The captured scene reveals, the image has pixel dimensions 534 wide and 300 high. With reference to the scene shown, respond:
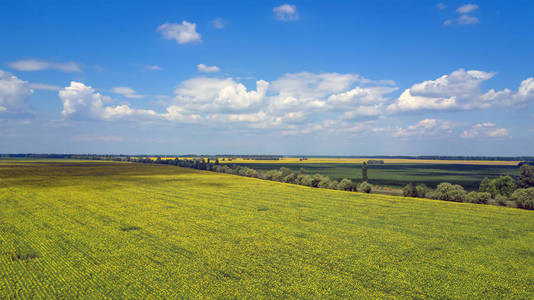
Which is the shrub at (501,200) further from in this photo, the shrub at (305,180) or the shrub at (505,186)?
the shrub at (305,180)

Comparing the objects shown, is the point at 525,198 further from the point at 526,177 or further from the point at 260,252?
the point at 260,252

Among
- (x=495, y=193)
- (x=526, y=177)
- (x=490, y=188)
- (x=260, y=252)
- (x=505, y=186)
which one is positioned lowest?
(x=495, y=193)

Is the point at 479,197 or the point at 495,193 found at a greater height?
the point at 479,197

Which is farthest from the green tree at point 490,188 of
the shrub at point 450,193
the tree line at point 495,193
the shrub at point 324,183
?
the shrub at point 324,183

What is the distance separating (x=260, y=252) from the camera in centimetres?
2420

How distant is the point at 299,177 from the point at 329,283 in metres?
72.8

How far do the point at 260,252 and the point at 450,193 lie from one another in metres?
52.5

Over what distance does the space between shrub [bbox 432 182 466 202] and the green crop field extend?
13.4 meters

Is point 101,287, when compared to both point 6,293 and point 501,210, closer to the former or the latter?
point 6,293

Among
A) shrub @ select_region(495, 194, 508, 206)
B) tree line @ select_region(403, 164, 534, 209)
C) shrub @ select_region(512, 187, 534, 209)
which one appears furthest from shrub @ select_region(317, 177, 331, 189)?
shrub @ select_region(512, 187, 534, 209)

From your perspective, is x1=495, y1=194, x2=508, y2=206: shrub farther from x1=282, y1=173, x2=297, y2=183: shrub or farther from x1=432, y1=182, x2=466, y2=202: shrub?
x1=282, y1=173, x2=297, y2=183: shrub

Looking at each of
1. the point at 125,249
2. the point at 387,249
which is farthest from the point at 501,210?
the point at 125,249

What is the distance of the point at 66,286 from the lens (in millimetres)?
17391

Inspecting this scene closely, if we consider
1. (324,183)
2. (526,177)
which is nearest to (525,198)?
(526,177)
